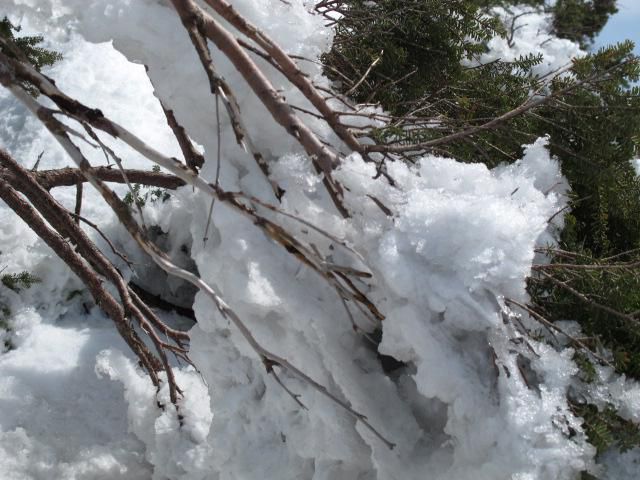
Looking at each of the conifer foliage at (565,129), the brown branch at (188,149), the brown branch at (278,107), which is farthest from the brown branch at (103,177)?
the brown branch at (278,107)

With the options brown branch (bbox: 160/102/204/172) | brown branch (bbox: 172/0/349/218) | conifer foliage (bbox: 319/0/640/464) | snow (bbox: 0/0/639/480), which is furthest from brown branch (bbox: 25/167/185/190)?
brown branch (bbox: 172/0/349/218)

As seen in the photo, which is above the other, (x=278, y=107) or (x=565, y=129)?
(x=278, y=107)

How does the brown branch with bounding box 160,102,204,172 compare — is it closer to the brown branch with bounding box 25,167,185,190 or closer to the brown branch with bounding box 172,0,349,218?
the brown branch with bounding box 25,167,185,190

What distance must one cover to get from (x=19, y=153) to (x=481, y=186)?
3.88m

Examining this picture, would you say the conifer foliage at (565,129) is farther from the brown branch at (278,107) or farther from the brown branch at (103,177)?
the brown branch at (103,177)

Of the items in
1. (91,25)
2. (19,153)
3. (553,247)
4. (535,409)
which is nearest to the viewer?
(535,409)

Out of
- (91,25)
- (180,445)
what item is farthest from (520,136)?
(180,445)

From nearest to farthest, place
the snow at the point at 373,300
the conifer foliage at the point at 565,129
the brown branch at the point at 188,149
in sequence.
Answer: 1. the snow at the point at 373,300
2. the conifer foliage at the point at 565,129
3. the brown branch at the point at 188,149

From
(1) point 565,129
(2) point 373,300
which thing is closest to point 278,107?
(2) point 373,300

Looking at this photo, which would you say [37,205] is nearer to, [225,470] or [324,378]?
[225,470]

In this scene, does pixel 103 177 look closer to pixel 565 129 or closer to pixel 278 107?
pixel 278 107

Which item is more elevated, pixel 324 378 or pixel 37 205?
pixel 37 205

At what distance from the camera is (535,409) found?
1.32 metres

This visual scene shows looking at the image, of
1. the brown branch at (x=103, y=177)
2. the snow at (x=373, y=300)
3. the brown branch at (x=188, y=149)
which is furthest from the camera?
the brown branch at (x=103, y=177)
